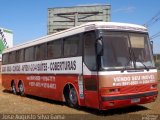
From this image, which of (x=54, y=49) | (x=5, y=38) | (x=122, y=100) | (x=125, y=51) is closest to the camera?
(x=122, y=100)

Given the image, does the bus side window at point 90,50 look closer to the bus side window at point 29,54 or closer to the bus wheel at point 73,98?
the bus wheel at point 73,98

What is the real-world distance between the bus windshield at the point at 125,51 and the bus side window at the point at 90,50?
39 cm

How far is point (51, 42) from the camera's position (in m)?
15.1

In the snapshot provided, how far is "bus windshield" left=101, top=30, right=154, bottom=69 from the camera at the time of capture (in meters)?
11.3

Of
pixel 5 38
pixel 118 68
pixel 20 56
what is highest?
pixel 5 38

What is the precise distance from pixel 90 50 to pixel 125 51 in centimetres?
113

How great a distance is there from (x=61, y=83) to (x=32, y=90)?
4026 mm

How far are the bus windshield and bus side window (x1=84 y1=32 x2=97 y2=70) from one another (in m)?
0.39

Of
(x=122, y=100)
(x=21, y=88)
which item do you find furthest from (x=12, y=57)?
(x=122, y=100)

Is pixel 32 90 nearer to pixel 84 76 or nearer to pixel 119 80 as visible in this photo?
pixel 84 76

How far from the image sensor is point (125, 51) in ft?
38.4

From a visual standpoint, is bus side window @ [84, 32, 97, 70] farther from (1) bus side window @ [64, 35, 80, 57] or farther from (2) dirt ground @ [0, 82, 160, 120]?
(2) dirt ground @ [0, 82, 160, 120]

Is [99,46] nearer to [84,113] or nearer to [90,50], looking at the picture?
[90,50]

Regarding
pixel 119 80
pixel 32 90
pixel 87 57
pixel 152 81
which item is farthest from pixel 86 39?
pixel 32 90
